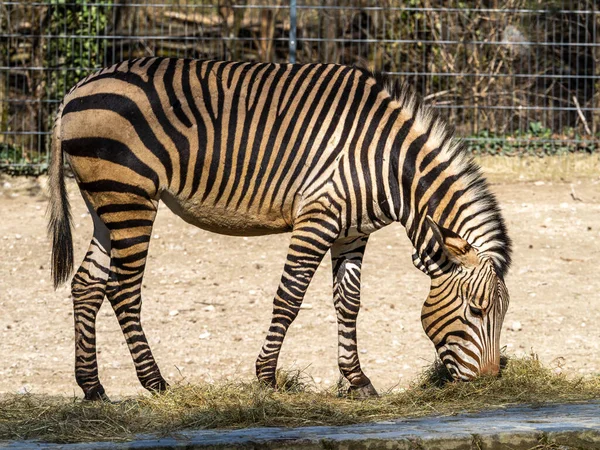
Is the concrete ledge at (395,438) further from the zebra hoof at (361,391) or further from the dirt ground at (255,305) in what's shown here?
the dirt ground at (255,305)

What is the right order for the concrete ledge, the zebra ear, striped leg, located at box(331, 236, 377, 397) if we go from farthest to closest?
striped leg, located at box(331, 236, 377, 397)
the zebra ear
the concrete ledge

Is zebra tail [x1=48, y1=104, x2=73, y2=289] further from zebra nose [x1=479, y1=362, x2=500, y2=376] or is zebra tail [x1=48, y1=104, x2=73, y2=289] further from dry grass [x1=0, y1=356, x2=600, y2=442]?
zebra nose [x1=479, y1=362, x2=500, y2=376]

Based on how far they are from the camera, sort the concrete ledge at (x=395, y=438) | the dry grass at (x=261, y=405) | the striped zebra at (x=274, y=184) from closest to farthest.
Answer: the concrete ledge at (x=395, y=438) → the dry grass at (x=261, y=405) → the striped zebra at (x=274, y=184)

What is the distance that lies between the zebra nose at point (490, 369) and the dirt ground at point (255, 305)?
1.66 metres

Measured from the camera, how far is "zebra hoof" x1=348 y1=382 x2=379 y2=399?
21.7ft

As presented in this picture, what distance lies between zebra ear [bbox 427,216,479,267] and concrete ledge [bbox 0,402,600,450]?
1.26 meters

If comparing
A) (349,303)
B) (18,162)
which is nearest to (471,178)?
(349,303)

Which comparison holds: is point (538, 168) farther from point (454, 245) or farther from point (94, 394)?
point (94, 394)

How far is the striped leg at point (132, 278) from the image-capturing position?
246 inches

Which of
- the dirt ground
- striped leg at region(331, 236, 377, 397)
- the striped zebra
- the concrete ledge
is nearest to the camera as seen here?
the concrete ledge

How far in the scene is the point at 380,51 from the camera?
13.6 metres

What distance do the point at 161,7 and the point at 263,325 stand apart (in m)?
5.62

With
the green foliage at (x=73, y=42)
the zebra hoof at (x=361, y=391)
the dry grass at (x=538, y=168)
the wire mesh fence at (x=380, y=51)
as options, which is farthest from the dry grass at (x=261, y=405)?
the green foliage at (x=73, y=42)

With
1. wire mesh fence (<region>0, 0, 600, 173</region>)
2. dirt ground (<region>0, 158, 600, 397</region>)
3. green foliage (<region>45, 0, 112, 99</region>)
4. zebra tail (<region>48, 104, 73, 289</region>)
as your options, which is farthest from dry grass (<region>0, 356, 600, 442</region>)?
green foliage (<region>45, 0, 112, 99</region>)
